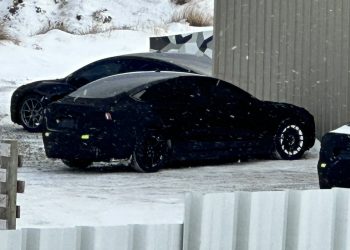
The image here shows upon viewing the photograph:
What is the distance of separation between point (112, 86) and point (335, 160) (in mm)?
4757

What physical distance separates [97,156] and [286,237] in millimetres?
8994

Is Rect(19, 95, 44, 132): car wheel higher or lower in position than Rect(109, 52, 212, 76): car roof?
lower

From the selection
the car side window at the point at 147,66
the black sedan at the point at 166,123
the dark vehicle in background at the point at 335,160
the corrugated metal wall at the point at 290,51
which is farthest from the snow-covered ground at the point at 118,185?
the car side window at the point at 147,66

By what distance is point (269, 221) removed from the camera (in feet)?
18.4

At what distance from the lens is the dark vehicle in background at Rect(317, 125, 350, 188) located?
37.3 ft

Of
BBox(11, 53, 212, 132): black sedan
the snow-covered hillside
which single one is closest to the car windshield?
BBox(11, 53, 212, 132): black sedan

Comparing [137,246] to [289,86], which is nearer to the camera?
[137,246]

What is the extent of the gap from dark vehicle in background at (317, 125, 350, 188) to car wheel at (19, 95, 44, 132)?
9433mm

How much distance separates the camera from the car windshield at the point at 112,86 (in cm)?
1515

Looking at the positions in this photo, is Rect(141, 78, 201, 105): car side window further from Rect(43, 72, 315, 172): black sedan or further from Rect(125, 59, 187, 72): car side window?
Rect(125, 59, 187, 72): car side window

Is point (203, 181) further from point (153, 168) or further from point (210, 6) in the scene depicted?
→ point (210, 6)

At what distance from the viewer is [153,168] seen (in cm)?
1502

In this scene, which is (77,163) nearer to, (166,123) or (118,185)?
(166,123)

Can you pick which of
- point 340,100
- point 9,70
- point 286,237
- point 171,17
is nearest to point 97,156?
point 340,100
